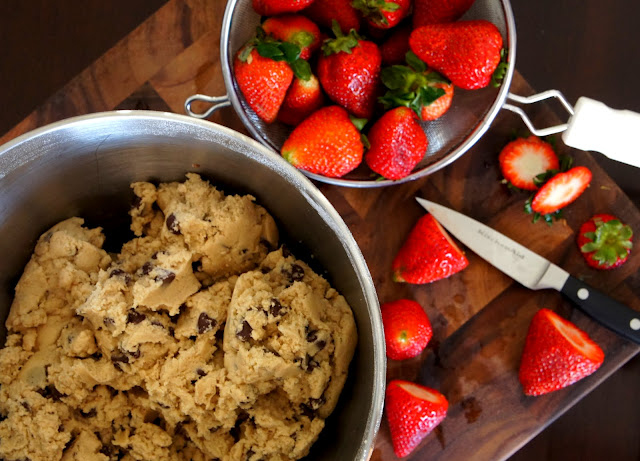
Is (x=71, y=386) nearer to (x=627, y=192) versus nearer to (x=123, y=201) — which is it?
Answer: (x=123, y=201)

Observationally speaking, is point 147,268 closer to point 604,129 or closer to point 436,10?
point 436,10

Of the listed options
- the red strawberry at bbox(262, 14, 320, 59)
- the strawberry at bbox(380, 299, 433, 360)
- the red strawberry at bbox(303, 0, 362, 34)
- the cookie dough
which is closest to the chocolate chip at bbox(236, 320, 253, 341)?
the cookie dough

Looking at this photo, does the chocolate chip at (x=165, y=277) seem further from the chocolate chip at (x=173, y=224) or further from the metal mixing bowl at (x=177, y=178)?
the metal mixing bowl at (x=177, y=178)

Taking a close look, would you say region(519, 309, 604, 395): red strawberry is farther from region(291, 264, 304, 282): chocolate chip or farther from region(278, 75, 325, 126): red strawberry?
region(278, 75, 325, 126): red strawberry

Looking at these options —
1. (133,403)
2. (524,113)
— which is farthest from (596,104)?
(133,403)

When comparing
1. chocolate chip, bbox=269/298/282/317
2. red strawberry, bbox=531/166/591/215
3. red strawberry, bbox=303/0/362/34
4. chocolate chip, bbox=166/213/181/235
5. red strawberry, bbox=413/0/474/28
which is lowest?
red strawberry, bbox=531/166/591/215

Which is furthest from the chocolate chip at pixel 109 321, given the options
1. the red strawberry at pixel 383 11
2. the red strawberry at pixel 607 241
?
the red strawberry at pixel 607 241
